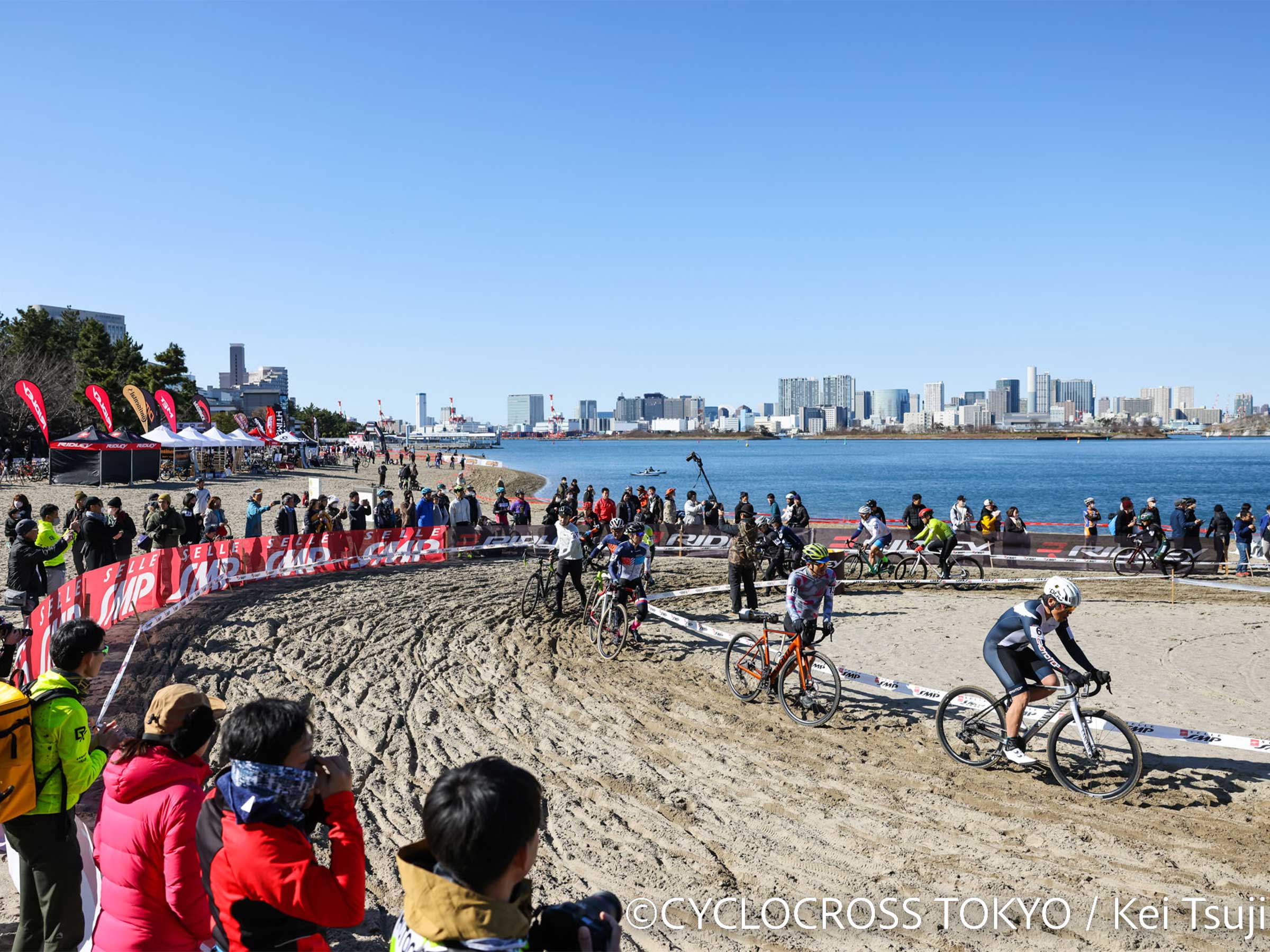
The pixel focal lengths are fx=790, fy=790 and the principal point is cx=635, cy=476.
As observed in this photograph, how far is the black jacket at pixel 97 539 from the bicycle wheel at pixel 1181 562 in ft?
71.0

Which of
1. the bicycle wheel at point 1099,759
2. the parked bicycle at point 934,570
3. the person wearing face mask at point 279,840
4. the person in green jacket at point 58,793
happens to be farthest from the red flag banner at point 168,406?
the person wearing face mask at point 279,840

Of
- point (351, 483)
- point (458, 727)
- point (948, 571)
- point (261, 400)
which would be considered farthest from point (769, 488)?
point (261, 400)

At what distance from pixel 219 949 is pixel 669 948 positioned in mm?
2493

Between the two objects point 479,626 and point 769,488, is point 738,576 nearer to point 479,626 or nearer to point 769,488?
point 479,626

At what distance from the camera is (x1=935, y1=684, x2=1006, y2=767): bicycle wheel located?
7.21 m

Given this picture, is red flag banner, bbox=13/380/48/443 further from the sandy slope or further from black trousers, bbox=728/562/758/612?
black trousers, bbox=728/562/758/612

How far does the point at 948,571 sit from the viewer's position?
57.3ft

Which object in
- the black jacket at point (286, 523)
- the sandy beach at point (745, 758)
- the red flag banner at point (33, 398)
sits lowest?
the sandy beach at point (745, 758)

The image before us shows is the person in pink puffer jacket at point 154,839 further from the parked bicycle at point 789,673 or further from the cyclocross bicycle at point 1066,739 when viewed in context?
the cyclocross bicycle at point 1066,739

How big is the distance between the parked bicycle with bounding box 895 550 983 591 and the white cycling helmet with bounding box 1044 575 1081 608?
10591 mm

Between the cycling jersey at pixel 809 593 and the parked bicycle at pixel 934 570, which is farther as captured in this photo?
the parked bicycle at pixel 934 570

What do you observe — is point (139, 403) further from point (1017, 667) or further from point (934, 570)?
point (1017, 667)

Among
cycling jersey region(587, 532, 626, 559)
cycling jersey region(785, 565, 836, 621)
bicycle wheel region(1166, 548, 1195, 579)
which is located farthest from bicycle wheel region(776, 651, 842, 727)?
bicycle wheel region(1166, 548, 1195, 579)

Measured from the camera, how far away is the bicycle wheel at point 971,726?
7.21 metres
